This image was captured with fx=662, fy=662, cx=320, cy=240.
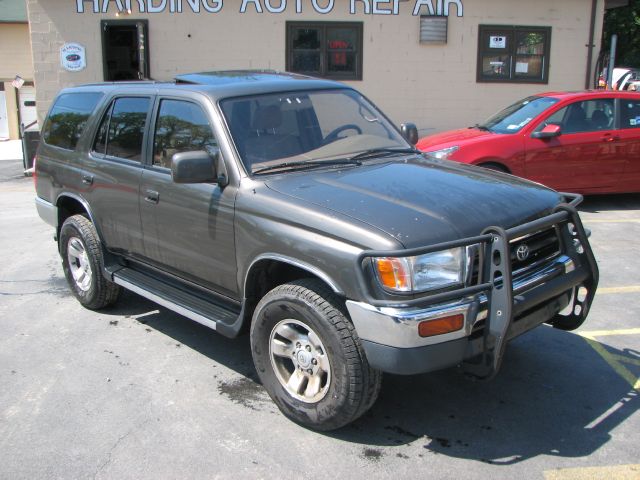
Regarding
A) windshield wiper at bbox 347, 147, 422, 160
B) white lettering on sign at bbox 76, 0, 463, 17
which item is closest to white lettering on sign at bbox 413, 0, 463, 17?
white lettering on sign at bbox 76, 0, 463, 17

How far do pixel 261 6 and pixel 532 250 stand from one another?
11182mm

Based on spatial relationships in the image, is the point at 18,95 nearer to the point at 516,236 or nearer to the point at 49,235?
the point at 49,235

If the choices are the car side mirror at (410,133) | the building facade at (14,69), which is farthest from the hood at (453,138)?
the building facade at (14,69)

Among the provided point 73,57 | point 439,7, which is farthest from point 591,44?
point 73,57

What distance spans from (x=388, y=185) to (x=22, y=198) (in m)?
9.63

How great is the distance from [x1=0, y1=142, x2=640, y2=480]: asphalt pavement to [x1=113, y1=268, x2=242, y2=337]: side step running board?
0.45m

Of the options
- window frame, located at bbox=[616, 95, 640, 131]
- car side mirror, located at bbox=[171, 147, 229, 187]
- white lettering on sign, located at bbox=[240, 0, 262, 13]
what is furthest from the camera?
white lettering on sign, located at bbox=[240, 0, 262, 13]

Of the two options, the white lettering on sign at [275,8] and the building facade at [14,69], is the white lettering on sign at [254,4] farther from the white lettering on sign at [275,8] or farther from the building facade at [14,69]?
the building facade at [14,69]

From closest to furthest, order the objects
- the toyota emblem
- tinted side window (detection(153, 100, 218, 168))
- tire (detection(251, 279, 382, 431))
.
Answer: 1. tire (detection(251, 279, 382, 431))
2. the toyota emblem
3. tinted side window (detection(153, 100, 218, 168))

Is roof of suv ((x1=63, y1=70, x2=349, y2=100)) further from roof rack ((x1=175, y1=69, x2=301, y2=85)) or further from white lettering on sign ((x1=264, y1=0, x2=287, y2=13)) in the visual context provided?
white lettering on sign ((x1=264, y1=0, x2=287, y2=13))

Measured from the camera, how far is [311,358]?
3.59 metres

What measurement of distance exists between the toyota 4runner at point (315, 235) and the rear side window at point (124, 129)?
0.02 m

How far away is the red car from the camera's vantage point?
28.8 ft

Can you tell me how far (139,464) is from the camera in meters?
3.42
